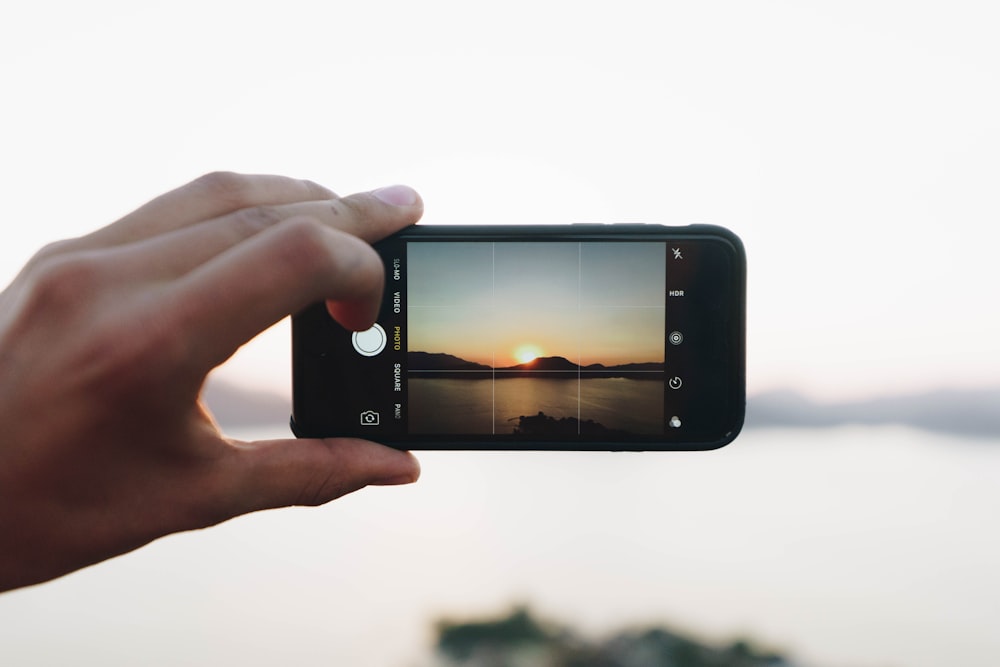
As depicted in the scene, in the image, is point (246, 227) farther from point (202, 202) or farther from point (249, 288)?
point (249, 288)

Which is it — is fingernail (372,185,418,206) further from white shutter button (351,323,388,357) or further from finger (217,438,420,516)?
finger (217,438,420,516)

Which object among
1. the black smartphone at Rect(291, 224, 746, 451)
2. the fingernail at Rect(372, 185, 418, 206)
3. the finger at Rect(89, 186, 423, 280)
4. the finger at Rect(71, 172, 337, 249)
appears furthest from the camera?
the black smartphone at Rect(291, 224, 746, 451)

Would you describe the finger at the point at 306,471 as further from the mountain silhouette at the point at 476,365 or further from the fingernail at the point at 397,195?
the fingernail at the point at 397,195

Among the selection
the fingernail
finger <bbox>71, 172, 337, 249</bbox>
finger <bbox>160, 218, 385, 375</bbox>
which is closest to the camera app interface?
the fingernail

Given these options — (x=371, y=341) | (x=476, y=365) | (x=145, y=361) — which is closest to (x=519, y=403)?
(x=476, y=365)

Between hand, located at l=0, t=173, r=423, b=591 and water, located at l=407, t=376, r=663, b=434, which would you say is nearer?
hand, located at l=0, t=173, r=423, b=591

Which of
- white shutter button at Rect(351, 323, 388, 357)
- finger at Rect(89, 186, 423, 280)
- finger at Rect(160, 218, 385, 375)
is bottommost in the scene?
white shutter button at Rect(351, 323, 388, 357)

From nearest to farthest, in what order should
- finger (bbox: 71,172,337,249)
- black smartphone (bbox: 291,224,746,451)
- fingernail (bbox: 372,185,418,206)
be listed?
finger (bbox: 71,172,337,249) → fingernail (bbox: 372,185,418,206) → black smartphone (bbox: 291,224,746,451)

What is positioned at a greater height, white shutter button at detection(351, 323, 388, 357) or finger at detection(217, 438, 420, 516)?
white shutter button at detection(351, 323, 388, 357)
